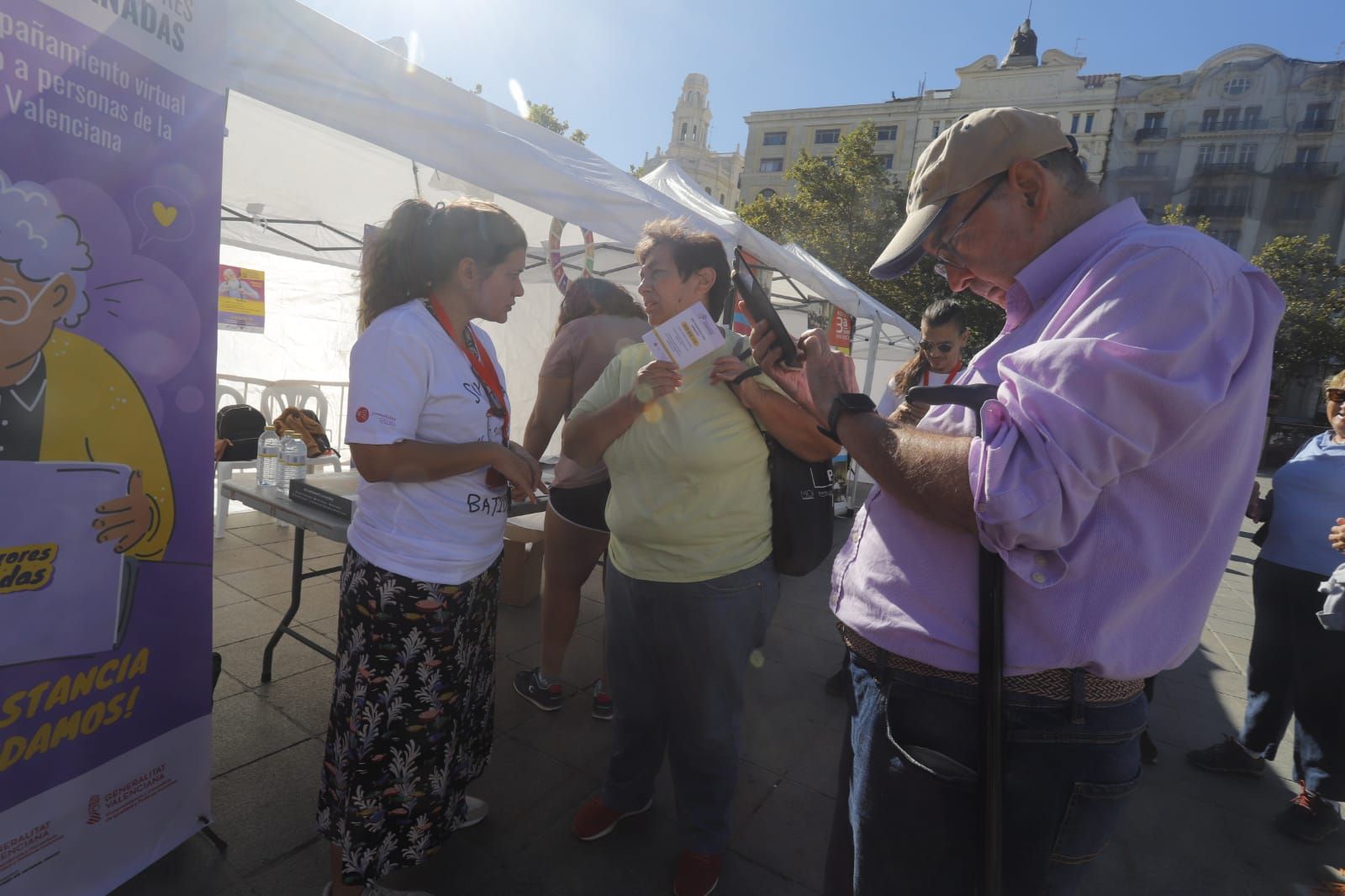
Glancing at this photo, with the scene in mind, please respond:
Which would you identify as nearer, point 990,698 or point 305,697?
point 990,698

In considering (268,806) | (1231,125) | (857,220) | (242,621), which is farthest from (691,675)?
(1231,125)

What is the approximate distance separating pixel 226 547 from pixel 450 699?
3826 mm

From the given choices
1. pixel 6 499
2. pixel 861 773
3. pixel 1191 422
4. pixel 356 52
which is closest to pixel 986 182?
pixel 1191 422

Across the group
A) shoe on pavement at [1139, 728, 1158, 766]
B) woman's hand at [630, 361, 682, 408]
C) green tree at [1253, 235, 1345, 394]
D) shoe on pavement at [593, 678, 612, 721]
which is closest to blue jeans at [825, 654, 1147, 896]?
woman's hand at [630, 361, 682, 408]

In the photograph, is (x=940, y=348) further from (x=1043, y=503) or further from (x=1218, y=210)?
(x=1218, y=210)

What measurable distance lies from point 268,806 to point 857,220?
70.8 feet

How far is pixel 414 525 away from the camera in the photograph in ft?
5.47

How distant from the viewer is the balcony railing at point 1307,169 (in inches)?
1346

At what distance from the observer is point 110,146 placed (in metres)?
1.51

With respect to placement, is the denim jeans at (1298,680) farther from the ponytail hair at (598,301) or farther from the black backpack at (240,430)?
the black backpack at (240,430)

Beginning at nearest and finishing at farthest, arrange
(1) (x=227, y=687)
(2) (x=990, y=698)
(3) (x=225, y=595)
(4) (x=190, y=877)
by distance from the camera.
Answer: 1. (2) (x=990, y=698)
2. (4) (x=190, y=877)
3. (1) (x=227, y=687)
4. (3) (x=225, y=595)

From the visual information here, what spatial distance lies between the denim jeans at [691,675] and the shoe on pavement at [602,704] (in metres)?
0.81

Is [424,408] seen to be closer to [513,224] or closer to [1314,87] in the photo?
[513,224]

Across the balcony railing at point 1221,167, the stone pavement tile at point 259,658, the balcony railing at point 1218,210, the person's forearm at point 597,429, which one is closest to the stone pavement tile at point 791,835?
the person's forearm at point 597,429
